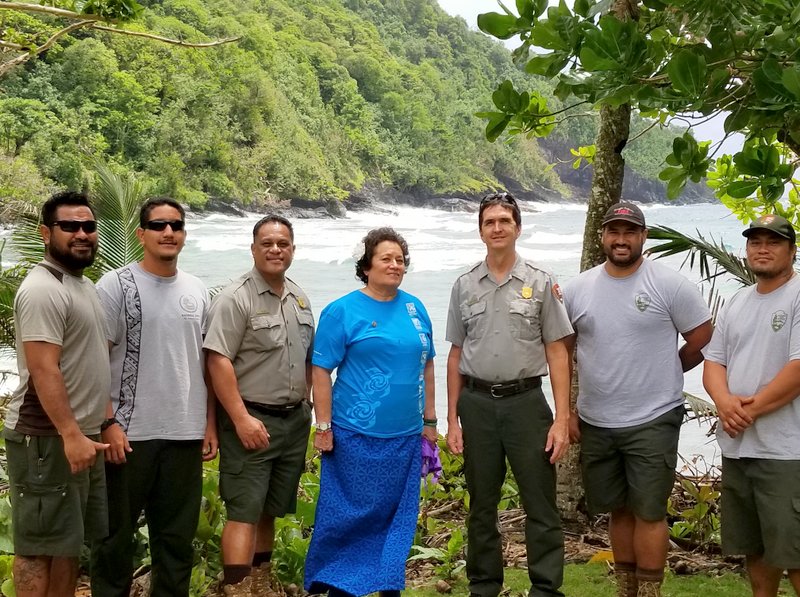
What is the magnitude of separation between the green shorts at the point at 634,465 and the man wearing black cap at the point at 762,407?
230 millimetres

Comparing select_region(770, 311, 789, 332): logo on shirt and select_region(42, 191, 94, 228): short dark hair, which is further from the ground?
select_region(42, 191, 94, 228): short dark hair

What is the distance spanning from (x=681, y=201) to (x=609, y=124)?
47327mm

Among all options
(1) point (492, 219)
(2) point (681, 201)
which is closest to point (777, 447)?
(1) point (492, 219)

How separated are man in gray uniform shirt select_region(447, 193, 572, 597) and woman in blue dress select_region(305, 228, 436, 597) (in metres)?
0.25

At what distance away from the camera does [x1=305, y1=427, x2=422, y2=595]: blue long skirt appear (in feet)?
12.4

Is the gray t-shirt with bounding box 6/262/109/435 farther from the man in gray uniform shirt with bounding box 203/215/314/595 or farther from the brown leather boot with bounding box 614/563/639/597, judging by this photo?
the brown leather boot with bounding box 614/563/639/597

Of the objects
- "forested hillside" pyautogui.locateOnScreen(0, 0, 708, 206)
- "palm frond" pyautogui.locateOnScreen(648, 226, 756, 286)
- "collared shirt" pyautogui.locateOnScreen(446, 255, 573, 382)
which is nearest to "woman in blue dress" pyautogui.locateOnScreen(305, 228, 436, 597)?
"collared shirt" pyautogui.locateOnScreen(446, 255, 573, 382)

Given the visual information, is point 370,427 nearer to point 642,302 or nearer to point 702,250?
point 642,302

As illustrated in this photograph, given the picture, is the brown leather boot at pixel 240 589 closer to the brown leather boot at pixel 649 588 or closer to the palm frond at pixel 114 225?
the brown leather boot at pixel 649 588

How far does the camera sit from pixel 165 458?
3639mm

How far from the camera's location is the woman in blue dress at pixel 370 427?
376 centimetres

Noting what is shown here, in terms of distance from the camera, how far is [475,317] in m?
3.88

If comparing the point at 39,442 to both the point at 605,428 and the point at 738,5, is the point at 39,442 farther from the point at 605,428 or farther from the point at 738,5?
the point at 738,5

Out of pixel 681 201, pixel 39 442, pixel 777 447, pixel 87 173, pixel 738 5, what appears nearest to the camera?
pixel 738 5
